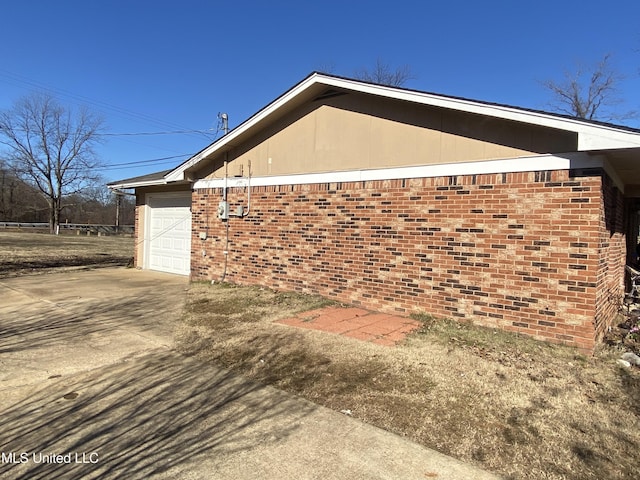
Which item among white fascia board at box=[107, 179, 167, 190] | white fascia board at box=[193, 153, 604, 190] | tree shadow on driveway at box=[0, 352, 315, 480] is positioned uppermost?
white fascia board at box=[107, 179, 167, 190]

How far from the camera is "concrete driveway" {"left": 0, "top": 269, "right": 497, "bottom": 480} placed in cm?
279

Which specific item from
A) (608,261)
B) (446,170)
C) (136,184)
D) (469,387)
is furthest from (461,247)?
(136,184)

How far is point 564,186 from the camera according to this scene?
569cm

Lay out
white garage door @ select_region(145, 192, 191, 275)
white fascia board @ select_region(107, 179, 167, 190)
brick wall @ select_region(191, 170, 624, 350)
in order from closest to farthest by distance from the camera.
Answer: brick wall @ select_region(191, 170, 624, 350) → white fascia board @ select_region(107, 179, 167, 190) → white garage door @ select_region(145, 192, 191, 275)

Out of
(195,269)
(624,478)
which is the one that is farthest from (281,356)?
(195,269)

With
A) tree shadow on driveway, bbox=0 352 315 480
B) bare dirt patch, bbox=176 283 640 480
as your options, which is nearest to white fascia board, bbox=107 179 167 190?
bare dirt patch, bbox=176 283 640 480

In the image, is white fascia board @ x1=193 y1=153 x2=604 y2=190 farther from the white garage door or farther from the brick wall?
the white garage door

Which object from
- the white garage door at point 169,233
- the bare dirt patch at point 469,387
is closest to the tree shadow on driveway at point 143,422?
the bare dirt patch at point 469,387

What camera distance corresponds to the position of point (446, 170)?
21.9 feet

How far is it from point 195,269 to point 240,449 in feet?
27.1

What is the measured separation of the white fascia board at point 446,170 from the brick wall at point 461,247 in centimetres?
10

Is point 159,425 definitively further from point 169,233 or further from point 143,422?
point 169,233

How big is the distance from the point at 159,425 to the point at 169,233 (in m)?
10.1

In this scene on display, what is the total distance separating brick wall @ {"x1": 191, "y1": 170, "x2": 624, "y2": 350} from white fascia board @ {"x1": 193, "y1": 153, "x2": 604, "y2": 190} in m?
0.10
